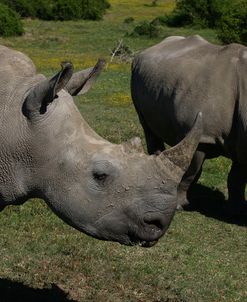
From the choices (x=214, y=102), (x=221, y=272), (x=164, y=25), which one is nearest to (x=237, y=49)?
(x=214, y=102)

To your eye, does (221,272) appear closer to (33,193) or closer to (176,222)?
(176,222)

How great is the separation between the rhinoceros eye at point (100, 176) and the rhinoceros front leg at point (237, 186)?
5077mm

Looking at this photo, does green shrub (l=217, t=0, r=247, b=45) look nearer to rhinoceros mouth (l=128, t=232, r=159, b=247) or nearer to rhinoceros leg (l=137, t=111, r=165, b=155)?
rhinoceros leg (l=137, t=111, r=165, b=155)

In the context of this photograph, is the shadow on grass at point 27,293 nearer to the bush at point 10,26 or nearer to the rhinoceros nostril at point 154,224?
the rhinoceros nostril at point 154,224

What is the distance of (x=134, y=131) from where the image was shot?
43.2ft

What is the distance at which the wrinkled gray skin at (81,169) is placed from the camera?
13.8 feet

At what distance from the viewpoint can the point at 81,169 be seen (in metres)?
4.30

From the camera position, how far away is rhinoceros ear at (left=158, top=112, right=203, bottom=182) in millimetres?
4230

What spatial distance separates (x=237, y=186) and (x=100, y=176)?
5.19m

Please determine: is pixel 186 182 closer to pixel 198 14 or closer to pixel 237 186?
pixel 237 186

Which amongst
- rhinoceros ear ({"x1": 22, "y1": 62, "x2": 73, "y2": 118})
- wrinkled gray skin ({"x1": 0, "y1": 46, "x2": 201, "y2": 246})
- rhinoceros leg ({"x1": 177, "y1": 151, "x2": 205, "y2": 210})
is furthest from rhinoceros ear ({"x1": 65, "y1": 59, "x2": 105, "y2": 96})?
rhinoceros leg ({"x1": 177, "y1": 151, "x2": 205, "y2": 210})

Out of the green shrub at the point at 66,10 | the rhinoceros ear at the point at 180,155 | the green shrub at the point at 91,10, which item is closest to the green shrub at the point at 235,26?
the green shrub at the point at 66,10

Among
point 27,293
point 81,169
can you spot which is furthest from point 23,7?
point 81,169

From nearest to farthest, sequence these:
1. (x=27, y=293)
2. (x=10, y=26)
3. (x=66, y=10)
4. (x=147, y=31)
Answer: (x=27, y=293), (x=10, y=26), (x=147, y=31), (x=66, y=10)
